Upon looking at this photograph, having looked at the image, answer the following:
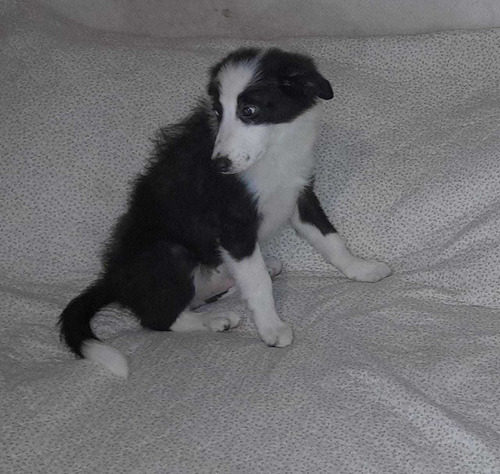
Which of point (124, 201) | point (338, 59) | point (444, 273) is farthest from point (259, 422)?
point (338, 59)

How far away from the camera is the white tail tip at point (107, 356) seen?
8.48 feet

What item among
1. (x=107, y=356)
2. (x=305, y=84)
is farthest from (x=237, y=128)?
(x=107, y=356)

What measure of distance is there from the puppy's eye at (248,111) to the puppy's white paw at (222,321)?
2.12ft

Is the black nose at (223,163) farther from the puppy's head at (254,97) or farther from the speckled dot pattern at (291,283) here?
the speckled dot pattern at (291,283)

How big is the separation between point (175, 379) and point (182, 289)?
0.34 m

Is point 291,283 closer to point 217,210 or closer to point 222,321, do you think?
point 222,321

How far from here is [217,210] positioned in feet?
8.98

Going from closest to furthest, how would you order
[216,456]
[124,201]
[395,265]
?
[216,456], [395,265], [124,201]

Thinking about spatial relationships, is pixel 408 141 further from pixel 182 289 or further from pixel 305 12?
pixel 182 289

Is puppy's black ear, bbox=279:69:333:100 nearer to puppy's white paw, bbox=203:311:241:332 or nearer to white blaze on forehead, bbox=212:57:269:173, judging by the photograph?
white blaze on forehead, bbox=212:57:269:173

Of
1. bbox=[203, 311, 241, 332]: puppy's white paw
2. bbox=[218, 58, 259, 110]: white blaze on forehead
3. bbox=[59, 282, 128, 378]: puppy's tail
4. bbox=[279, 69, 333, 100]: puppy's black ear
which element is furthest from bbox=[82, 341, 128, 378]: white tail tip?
bbox=[279, 69, 333, 100]: puppy's black ear

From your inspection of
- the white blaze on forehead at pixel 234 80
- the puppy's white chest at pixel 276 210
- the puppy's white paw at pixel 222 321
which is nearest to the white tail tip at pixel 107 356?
the puppy's white paw at pixel 222 321

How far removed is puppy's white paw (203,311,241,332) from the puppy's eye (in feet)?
2.12

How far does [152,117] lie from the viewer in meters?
3.26
